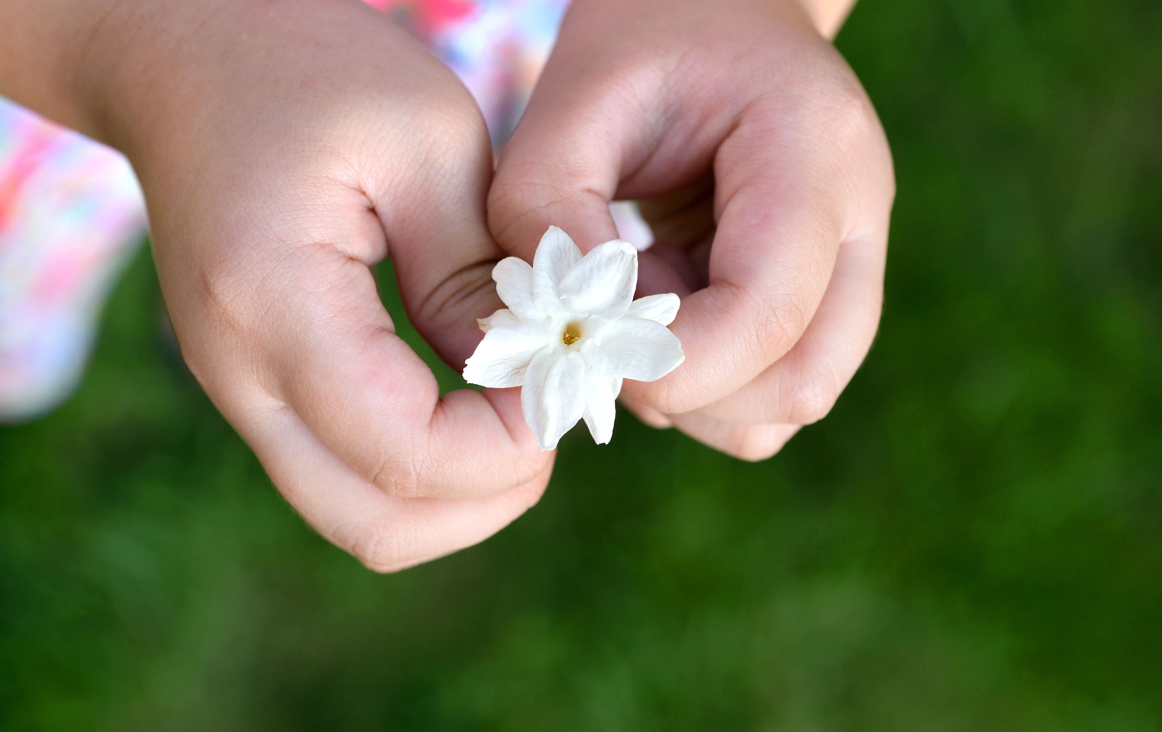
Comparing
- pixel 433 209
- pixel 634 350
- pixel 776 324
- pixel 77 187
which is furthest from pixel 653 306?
pixel 77 187

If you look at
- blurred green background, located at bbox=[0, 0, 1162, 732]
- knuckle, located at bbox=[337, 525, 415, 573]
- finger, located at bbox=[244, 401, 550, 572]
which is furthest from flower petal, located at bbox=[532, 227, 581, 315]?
blurred green background, located at bbox=[0, 0, 1162, 732]

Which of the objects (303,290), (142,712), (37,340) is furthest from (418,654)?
(303,290)

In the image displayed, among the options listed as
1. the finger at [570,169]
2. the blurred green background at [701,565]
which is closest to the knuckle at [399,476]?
the finger at [570,169]

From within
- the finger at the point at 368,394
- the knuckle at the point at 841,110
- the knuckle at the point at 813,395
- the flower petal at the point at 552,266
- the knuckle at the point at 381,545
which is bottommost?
the knuckle at the point at 381,545

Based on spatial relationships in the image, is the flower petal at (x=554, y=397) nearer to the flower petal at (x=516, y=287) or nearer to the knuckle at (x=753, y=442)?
the flower petal at (x=516, y=287)

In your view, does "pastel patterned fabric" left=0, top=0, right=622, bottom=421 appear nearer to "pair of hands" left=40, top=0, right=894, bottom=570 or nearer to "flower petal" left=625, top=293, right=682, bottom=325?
"pair of hands" left=40, top=0, right=894, bottom=570
